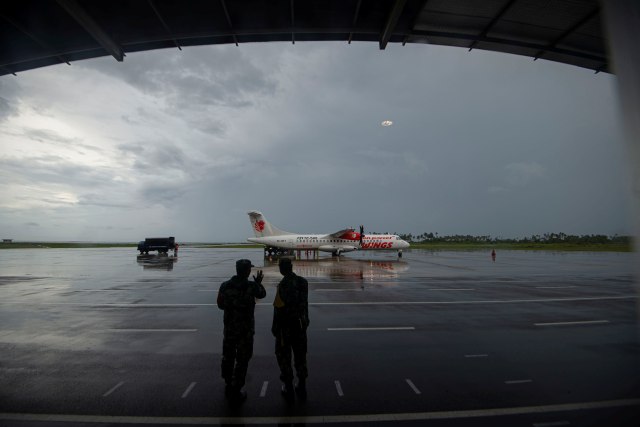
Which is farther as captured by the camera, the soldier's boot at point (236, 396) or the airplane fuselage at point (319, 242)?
the airplane fuselage at point (319, 242)

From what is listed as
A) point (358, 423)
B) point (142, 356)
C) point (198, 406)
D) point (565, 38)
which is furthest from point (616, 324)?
point (142, 356)

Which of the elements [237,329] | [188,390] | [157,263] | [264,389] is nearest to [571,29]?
[237,329]

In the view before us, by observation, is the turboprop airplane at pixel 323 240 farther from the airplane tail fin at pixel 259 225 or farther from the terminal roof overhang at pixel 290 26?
the terminal roof overhang at pixel 290 26

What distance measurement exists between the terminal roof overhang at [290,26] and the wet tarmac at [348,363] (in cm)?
386

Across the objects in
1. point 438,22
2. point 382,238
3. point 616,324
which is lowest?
point 616,324

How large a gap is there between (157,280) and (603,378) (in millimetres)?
19503

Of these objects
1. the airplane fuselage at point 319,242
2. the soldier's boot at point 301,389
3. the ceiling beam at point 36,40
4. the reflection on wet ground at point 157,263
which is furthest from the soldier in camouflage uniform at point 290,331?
the airplane fuselage at point 319,242

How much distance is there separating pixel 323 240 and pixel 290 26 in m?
38.2

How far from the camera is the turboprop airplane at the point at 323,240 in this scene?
1678 inches

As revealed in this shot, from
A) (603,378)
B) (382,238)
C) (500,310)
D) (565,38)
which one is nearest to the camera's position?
(565,38)

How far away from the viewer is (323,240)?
142ft

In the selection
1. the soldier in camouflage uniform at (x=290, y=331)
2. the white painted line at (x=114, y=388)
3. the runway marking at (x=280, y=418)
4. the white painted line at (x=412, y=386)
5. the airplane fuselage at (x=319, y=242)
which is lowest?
the white painted line at (x=412, y=386)

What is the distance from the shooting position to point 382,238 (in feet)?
149

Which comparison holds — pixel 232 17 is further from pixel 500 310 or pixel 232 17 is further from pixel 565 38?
pixel 500 310
